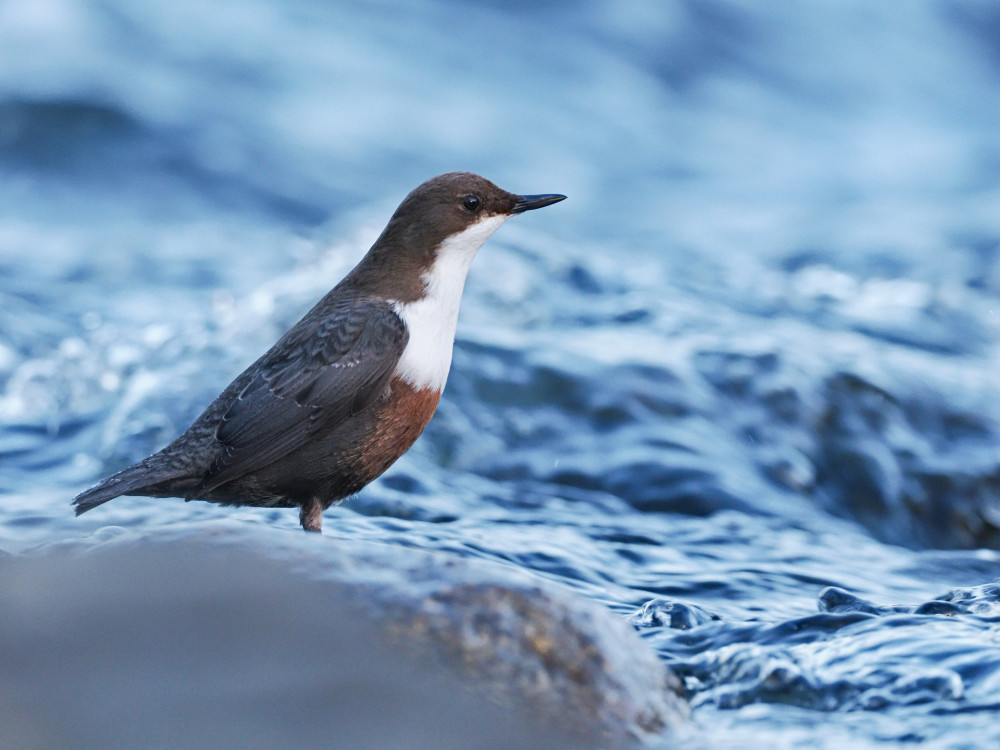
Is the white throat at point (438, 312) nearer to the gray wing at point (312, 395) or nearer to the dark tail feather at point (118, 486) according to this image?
the gray wing at point (312, 395)

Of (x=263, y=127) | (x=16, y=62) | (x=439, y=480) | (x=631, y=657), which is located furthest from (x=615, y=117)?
(x=631, y=657)

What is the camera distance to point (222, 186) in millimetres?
11141

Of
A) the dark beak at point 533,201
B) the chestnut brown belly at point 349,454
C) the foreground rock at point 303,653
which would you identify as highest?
the dark beak at point 533,201

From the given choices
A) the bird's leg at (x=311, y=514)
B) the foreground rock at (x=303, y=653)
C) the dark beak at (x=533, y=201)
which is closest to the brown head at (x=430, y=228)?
the dark beak at (x=533, y=201)

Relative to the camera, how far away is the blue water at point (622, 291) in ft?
15.3

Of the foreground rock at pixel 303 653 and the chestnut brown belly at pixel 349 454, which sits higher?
the chestnut brown belly at pixel 349 454

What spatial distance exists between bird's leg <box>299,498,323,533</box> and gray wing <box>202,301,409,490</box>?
23cm

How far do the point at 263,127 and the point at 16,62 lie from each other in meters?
2.38

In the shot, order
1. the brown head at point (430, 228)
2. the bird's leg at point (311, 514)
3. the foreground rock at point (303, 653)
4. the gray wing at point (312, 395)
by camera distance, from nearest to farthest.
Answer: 1. the foreground rock at point (303, 653)
2. the gray wing at point (312, 395)
3. the bird's leg at point (311, 514)
4. the brown head at point (430, 228)

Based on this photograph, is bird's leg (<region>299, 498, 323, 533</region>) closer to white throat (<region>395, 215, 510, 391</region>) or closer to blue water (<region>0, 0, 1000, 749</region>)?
blue water (<region>0, 0, 1000, 749</region>)

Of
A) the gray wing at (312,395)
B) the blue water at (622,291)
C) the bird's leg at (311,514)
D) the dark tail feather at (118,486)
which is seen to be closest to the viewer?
the dark tail feather at (118,486)

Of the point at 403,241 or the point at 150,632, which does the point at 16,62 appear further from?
the point at 150,632

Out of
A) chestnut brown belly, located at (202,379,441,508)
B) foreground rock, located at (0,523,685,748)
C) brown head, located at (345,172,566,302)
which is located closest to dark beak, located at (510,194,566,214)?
brown head, located at (345,172,566,302)

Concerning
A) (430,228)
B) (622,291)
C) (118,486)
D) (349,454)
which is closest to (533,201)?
(430,228)
